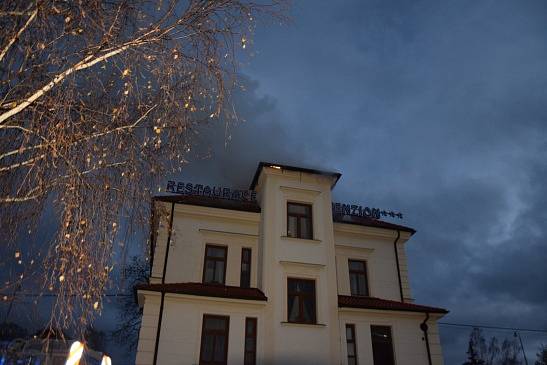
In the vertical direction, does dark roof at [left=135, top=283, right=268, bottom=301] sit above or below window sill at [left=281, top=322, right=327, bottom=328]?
above

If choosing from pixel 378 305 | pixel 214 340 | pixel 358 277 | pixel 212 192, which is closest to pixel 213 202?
pixel 212 192

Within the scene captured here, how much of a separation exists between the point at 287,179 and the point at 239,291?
5684 millimetres

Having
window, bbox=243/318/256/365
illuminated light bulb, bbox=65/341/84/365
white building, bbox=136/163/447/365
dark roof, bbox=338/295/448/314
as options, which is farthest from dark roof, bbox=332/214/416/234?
illuminated light bulb, bbox=65/341/84/365

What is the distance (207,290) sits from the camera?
1498 cm

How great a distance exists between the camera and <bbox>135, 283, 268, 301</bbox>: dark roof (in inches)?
559

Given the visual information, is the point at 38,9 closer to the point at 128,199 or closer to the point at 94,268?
the point at 128,199

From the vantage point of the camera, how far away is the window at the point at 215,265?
17.7 metres

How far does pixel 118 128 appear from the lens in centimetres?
489

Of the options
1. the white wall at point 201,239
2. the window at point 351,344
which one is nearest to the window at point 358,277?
the window at point 351,344

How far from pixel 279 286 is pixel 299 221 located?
10.8ft

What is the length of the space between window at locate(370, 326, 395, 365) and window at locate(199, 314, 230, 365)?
603cm

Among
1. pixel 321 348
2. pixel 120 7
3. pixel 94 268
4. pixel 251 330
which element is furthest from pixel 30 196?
pixel 321 348

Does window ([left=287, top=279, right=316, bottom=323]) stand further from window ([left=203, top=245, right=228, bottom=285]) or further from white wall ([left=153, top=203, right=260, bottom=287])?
window ([left=203, top=245, right=228, bottom=285])

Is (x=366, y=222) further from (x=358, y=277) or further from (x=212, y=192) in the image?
(x=212, y=192)
